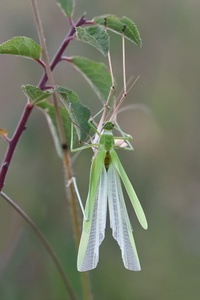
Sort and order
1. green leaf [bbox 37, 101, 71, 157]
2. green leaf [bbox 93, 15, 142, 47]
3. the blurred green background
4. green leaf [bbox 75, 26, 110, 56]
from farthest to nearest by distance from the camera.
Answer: the blurred green background < green leaf [bbox 37, 101, 71, 157] < green leaf [bbox 93, 15, 142, 47] < green leaf [bbox 75, 26, 110, 56]

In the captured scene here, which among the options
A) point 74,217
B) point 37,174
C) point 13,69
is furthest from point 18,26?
point 74,217

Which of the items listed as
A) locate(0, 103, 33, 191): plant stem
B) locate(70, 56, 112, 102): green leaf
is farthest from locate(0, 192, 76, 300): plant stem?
locate(70, 56, 112, 102): green leaf

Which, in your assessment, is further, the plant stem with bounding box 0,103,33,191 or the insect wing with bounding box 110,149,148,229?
the insect wing with bounding box 110,149,148,229

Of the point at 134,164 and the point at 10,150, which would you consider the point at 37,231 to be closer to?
the point at 10,150

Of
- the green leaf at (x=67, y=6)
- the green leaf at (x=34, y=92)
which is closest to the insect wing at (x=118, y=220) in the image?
the green leaf at (x=34, y=92)

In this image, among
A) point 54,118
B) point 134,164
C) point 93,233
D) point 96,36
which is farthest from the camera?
point 134,164

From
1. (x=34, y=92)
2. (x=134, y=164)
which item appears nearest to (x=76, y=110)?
(x=34, y=92)

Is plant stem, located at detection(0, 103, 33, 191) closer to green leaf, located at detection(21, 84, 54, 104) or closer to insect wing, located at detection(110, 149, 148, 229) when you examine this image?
green leaf, located at detection(21, 84, 54, 104)

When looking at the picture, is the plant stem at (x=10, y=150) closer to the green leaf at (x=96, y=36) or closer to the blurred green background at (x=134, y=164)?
the green leaf at (x=96, y=36)
